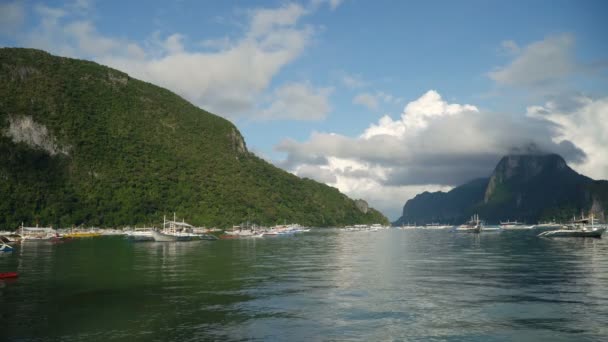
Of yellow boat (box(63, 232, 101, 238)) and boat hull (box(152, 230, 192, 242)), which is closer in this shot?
boat hull (box(152, 230, 192, 242))

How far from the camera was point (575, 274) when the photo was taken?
47.1 m

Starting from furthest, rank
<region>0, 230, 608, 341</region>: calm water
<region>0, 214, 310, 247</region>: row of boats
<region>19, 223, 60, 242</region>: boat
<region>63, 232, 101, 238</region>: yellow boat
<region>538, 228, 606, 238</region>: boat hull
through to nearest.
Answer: <region>63, 232, 101, 238</region>: yellow boat → <region>19, 223, 60, 242</region>: boat → <region>0, 214, 310, 247</region>: row of boats → <region>538, 228, 606, 238</region>: boat hull → <region>0, 230, 608, 341</region>: calm water

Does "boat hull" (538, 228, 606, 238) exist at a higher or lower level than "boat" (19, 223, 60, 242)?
higher

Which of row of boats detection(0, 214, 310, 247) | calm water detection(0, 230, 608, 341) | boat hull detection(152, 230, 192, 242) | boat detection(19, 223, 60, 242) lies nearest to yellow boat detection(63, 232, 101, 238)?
row of boats detection(0, 214, 310, 247)

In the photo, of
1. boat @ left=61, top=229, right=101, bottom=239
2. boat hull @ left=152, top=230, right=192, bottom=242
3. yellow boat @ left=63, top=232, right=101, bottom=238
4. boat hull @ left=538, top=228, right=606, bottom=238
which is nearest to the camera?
boat hull @ left=538, top=228, right=606, bottom=238

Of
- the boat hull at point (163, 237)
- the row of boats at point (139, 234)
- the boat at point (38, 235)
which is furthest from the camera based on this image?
the boat at point (38, 235)

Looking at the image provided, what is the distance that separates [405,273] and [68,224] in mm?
180880

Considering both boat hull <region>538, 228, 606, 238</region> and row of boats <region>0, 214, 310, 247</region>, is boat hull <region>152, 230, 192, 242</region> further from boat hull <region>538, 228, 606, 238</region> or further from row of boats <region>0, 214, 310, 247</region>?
boat hull <region>538, 228, 606, 238</region>

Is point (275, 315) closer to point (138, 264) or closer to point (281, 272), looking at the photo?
point (281, 272)

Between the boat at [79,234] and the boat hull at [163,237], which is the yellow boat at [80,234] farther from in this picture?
the boat hull at [163,237]

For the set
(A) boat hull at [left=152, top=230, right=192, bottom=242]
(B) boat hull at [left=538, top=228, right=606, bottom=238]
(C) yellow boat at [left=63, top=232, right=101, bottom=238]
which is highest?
(B) boat hull at [left=538, top=228, right=606, bottom=238]

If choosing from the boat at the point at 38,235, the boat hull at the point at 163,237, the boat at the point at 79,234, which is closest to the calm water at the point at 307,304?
the boat hull at the point at 163,237

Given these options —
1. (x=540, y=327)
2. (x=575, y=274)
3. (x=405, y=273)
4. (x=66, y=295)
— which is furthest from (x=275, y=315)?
(x=575, y=274)

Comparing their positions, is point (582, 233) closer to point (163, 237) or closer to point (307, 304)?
point (163, 237)
